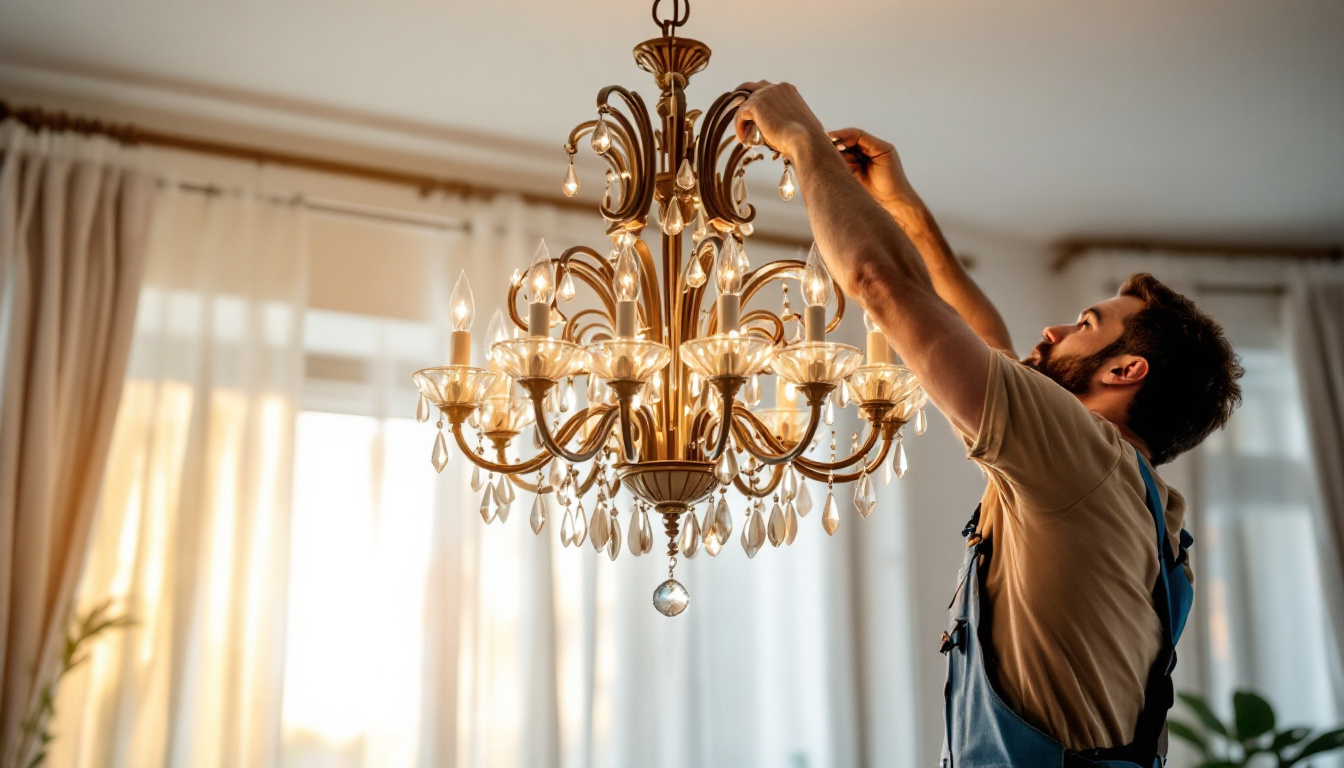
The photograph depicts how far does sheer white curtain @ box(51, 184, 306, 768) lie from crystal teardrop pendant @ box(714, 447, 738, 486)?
167cm

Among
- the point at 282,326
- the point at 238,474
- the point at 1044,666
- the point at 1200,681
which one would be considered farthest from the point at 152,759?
the point at 1200,681

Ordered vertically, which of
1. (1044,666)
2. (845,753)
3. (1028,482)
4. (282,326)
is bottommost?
(845,753)

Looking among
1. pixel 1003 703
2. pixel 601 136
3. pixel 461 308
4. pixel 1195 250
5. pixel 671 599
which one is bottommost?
pixel 1003 703

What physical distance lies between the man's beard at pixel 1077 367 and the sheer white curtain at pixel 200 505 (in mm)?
1962

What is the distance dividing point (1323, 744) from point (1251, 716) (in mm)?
195

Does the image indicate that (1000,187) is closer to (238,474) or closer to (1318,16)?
(1318,16)

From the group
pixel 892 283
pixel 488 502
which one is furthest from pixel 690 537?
pixel 892 283

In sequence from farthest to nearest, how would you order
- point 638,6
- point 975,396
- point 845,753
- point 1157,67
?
point 845,753 < point 1157,67 < point 638,6 < point 975,396

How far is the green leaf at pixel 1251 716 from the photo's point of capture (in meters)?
3.41

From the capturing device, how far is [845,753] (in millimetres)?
3350

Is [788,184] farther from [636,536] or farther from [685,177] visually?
[636,536]

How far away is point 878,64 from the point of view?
9.19 ft

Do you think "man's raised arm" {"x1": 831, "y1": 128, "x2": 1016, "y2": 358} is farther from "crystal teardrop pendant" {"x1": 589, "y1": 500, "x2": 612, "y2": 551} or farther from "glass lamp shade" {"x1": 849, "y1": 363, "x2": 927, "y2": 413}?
"crystal teardrop pendant" {"x1": 589, "y1": 500, "x2": 612, "y2": 551}

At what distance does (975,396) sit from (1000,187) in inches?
98.2
